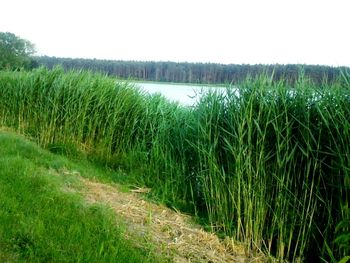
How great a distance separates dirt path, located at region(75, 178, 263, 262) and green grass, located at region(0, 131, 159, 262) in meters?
0.24

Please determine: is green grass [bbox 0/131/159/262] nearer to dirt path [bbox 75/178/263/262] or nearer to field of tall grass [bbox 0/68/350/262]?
dirt path [bbox 75/178/263/262]

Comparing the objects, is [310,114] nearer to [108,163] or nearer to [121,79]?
[108,163]

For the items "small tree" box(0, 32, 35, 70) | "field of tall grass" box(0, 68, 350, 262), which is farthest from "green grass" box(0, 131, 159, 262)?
"small tree" box(0, 32, 35, 70)

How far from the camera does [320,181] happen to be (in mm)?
3910

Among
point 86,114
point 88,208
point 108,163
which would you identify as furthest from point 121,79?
point 88,208

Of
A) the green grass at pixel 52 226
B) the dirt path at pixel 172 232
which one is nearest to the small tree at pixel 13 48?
the green grass at pixel 52 226

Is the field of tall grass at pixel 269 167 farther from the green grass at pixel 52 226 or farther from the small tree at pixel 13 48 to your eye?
the small tree at pixel 13 48

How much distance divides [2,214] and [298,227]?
2.84 m

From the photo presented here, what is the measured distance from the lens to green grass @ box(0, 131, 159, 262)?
3.16 metres

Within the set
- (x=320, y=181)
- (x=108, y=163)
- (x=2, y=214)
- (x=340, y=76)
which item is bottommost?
(x=108, y=163)

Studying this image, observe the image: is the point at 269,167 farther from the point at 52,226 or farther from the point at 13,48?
the point at 13,48

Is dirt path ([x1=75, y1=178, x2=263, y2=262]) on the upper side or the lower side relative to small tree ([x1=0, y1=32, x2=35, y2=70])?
lower

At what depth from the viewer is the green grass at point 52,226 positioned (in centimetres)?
316

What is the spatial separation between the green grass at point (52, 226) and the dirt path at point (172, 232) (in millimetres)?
236
